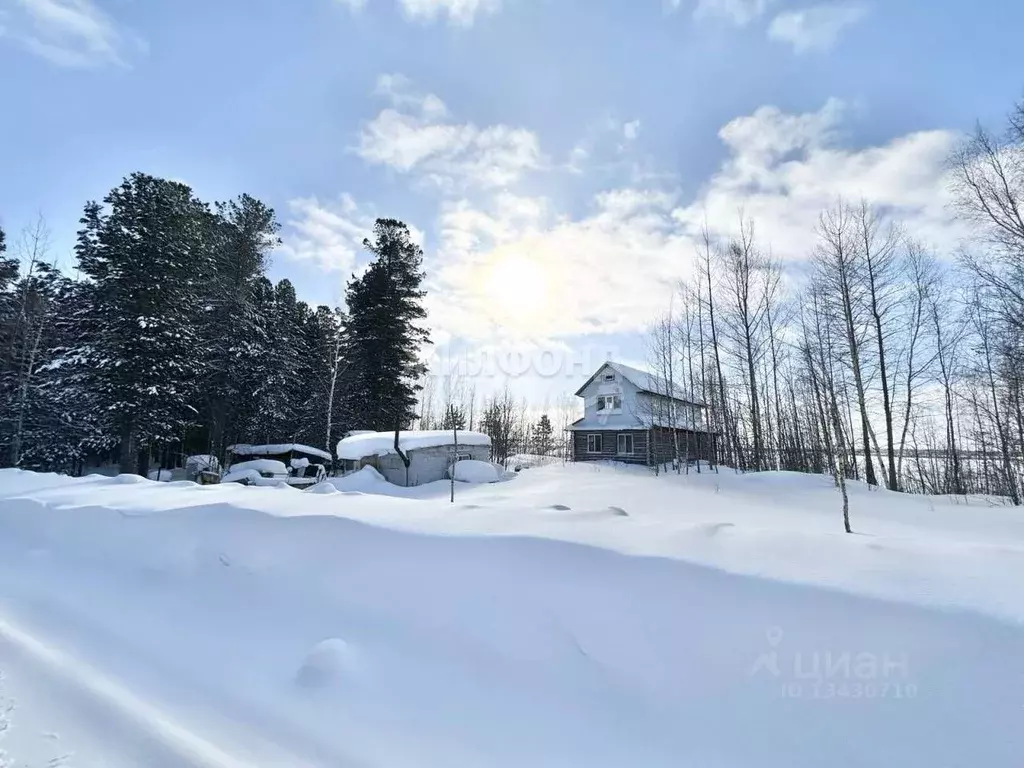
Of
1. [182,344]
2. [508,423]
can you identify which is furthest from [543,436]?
[182,344]

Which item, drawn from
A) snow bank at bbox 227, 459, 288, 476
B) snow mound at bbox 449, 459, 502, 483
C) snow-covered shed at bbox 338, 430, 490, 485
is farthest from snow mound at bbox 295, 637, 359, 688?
snow bank at bbox 227, 459, 288, 476

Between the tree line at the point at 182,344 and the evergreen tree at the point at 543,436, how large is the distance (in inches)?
706

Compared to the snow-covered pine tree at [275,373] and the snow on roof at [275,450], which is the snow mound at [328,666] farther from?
the snow-covered pine tree at [275,373]

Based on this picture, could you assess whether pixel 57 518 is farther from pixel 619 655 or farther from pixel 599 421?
pixel 599 421

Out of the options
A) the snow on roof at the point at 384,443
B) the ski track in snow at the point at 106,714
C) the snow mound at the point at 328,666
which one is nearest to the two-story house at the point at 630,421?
the snow on roof at the point at 384,443

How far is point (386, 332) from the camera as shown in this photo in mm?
25562

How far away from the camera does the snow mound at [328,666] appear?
277cm

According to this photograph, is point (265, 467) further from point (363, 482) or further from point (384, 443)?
point (363, 482)

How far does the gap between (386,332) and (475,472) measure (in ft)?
40.9

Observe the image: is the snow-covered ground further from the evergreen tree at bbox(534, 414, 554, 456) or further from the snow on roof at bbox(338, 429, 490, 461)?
the evergreen tree at bbox(534, 414, 554, 456)

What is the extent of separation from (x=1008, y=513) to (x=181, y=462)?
3500cm

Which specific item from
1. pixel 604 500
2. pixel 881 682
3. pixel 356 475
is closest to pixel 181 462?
pixel 356 475

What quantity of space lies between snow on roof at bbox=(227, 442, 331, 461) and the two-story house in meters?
14.2

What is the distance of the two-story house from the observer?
2294cm
